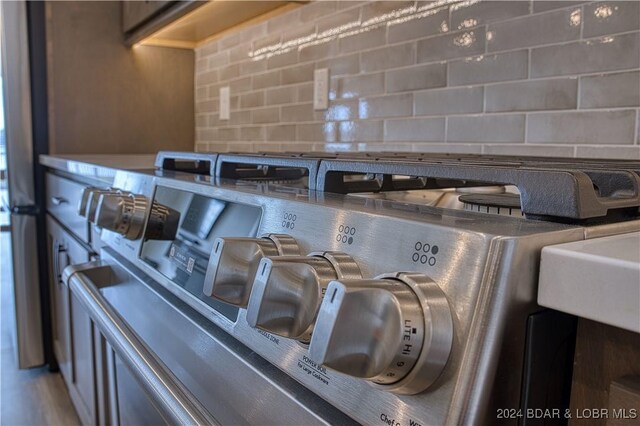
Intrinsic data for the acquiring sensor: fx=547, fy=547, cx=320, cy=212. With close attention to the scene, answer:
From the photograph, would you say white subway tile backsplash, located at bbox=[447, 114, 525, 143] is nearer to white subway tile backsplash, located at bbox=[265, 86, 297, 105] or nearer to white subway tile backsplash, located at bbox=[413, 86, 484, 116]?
white subway tile backsplash, located at bbox=[413, 86, 484, 116]

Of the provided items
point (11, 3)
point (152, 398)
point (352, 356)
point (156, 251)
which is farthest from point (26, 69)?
point (352, 356)

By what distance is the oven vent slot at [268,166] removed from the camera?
0.67 meters

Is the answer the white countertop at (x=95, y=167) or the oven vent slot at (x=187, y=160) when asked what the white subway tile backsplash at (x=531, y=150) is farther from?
the white countertop at (x=95, y=167)

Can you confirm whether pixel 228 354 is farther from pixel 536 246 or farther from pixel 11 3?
pixel 11 3

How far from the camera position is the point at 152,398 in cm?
63

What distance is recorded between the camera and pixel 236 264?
18.9 inches

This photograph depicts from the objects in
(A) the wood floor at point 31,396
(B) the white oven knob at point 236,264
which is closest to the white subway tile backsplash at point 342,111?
(B) the white oven knob at point 236,264

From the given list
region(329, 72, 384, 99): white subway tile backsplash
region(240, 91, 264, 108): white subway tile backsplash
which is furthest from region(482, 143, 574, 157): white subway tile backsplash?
region(240, 91, 264, 108): white subway tile backsplash

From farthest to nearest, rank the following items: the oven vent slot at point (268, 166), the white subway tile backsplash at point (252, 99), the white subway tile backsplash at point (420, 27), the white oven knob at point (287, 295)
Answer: the white subway tile backsplash at point (252, 99) < the white subway tile backsplash at point (420, 27) < the oven vent slot at point (268, 166) < the white oven knob at point (287, 295)

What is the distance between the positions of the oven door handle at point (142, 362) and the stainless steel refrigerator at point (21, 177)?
1130 mm

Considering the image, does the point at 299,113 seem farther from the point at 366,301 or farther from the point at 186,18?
the point at 366,301

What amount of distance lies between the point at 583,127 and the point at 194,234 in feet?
2.22

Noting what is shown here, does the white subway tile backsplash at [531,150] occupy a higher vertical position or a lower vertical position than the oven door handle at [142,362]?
higher

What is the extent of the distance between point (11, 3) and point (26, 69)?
218 mm
